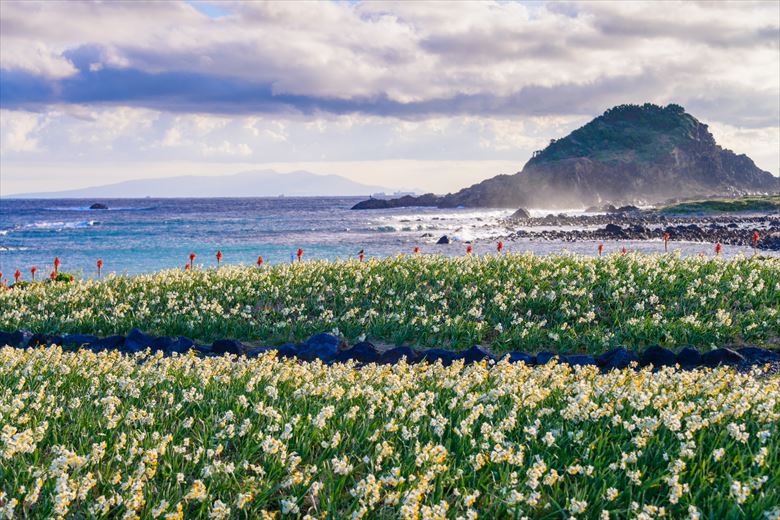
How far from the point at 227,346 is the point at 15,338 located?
189 inches

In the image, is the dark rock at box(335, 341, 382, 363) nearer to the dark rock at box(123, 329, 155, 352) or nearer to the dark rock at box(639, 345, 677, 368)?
the dark rock at box(123, 329, 155, 352)

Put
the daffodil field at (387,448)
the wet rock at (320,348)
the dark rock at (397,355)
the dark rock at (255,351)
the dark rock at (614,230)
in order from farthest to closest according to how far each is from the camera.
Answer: the dark rock at (614,230) < the dark rock at (255,351) < the wet rock at (320,348) < the dark rock at (397,355) < the daffodil field at (387,448)

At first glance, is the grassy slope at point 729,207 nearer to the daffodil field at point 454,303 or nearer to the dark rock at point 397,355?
the daffodil field at point 454,303

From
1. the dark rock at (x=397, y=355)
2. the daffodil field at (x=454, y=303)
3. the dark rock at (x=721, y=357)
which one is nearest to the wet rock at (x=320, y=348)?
the daffodil field at (x=454, y=303)

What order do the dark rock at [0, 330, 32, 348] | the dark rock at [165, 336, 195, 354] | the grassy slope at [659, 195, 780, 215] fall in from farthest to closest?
1. the grassy slope at [659, 195, 780, 215]
2. the dark rock at [0, 330, 32, 348]
3. the dark rock at [165, 336, 195, 354]

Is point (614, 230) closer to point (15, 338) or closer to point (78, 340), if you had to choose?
point (78, 340)

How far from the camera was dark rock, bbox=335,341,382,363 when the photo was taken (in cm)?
1158

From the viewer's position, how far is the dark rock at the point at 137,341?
1264 centimetres

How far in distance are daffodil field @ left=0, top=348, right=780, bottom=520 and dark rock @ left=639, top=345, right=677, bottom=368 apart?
124 inches

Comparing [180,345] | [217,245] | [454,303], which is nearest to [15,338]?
[180,345]

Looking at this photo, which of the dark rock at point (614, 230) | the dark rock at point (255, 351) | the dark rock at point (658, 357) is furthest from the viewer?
the dark rock at point (614, 230)

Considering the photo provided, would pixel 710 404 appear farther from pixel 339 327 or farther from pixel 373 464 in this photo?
pixel 339 327

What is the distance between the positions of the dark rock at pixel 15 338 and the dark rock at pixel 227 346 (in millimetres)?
4232

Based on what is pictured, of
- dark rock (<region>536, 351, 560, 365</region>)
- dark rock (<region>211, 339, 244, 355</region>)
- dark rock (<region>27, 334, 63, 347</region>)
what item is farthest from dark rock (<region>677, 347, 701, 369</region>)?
dark rock (<region>27, 334, 63, 347</region>)
